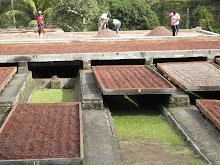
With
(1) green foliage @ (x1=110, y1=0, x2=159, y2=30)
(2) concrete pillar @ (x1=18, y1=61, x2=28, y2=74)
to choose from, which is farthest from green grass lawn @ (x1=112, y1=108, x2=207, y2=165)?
(1) green foliage @ (x1=110, y1=0, x2=159, y2=30)

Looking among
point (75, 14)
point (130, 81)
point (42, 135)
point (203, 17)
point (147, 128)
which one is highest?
point (75, 14)

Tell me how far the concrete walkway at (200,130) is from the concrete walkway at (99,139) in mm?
1579

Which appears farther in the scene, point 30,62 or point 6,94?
point 30,62

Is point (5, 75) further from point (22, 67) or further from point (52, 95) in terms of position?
point (52, 95)

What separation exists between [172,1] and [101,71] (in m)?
23.3

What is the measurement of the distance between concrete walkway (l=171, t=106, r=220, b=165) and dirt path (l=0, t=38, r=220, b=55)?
197 inches

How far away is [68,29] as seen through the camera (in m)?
24.9

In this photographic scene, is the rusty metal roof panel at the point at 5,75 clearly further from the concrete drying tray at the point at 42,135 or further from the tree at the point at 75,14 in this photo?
the tree at the point at 75,14

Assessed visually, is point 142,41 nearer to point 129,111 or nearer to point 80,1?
point 129,111

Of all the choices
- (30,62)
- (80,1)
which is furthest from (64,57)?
(80,1)

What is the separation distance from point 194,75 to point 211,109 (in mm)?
2595

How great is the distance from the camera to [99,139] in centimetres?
708

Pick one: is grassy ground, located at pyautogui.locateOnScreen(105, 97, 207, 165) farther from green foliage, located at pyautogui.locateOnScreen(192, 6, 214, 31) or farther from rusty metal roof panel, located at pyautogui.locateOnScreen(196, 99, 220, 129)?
green foliage, located at pyautogui.locateOnScreen(192, 6, 214, 31)

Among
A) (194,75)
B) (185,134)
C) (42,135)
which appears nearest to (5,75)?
(42,135)
